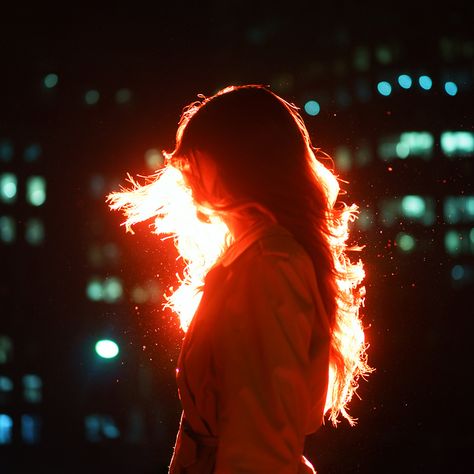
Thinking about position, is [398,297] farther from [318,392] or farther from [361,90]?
[318,392]

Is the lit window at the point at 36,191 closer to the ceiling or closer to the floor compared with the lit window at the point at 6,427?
closer to the ceiling

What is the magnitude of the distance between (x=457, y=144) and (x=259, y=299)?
129 feet

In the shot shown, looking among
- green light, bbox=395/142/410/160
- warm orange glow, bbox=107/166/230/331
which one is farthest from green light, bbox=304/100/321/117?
warm orange glow, bbox=107/166/230/331

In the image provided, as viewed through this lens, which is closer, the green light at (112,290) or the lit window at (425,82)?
the green light at (112,290)

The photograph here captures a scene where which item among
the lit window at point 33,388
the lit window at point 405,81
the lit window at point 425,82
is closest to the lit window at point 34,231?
the lit window at point 33,388

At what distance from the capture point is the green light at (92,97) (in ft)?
147

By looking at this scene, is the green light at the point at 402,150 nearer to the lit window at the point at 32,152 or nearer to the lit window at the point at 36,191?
the lit window at the point at 36,191

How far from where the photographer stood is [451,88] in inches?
1590

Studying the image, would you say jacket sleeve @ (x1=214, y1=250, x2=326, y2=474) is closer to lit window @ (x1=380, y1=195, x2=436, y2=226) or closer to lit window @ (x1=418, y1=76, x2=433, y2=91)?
lit window @ (x1=380, y1=195, x2=436, y2=226)

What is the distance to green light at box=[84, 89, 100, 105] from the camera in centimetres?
4484

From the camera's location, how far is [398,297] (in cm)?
3228

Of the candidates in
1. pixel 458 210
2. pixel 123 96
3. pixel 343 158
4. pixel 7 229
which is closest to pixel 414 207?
pixel 458 210

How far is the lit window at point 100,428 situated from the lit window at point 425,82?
27.3 meters

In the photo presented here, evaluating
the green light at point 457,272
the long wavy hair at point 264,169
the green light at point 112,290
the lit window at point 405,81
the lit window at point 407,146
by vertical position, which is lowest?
the green light at point 112,290
